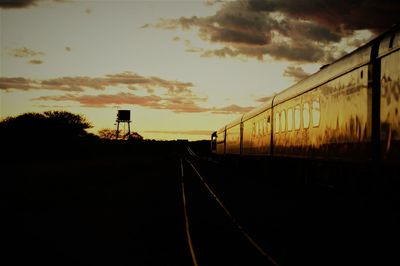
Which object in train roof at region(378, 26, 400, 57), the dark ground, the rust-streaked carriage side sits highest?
train roof at region(378, 26, 400, 57)

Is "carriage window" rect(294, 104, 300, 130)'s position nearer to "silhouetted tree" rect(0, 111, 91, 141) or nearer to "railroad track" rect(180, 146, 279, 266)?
"railroad track" rect(180, 146, 279, 266)

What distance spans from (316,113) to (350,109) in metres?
2.92

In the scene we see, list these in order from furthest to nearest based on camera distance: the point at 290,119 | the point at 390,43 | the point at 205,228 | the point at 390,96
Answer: the point at 290,119 < the point at 205,228 < the point at 390,43 < the point at 390,96

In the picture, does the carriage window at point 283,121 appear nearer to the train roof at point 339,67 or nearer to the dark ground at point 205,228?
the train roof at point 339,67

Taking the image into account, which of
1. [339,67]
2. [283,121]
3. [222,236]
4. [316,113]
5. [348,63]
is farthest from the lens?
[283,121]

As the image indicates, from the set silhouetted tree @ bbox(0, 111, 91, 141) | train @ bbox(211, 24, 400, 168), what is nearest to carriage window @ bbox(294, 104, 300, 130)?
train @ bbox(211, 24, 400, 168)

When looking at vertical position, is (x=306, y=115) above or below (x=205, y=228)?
above

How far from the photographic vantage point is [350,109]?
11297mm

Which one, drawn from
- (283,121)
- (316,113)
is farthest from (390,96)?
(283,121)

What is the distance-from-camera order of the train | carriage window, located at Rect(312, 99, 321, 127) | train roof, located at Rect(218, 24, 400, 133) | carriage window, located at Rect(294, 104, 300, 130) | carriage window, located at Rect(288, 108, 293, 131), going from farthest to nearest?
carriage window, located at Rect(288, 108, 293, 131) → carriage window, located at Rect(294, 104, 300, 130) → carriage window, located at Rect(312, 99, 321, 127) → train roof, located at Rect(218, 24, 400, 133) → the train

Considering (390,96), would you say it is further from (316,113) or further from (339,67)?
(316,113)

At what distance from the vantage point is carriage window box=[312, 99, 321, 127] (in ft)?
45.9

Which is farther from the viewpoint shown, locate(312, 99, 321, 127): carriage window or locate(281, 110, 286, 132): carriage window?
locate(281, 110, 286, 132): carriage window

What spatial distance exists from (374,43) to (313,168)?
18.3ft
